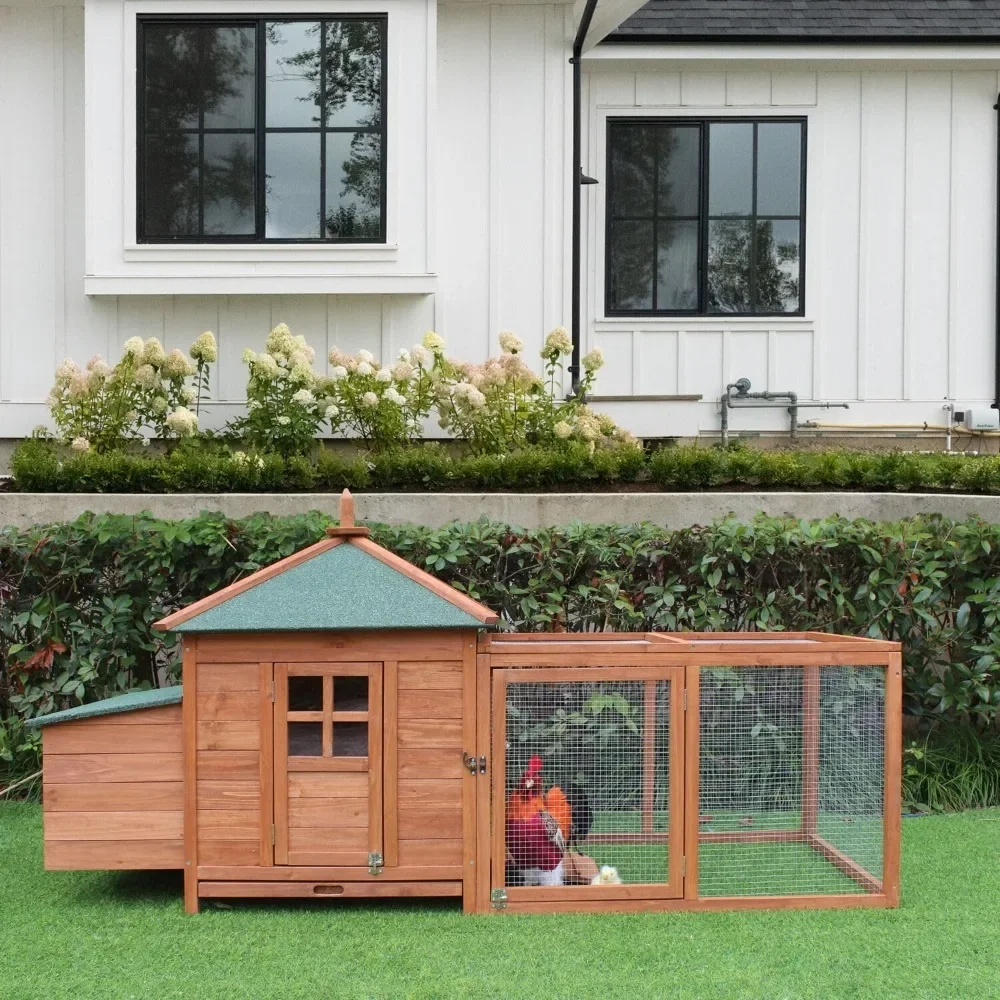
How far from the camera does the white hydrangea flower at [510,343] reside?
902 centimetres

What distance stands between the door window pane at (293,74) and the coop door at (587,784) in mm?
6381

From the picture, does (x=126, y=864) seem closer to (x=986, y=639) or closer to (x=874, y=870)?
(x=874, y=870)

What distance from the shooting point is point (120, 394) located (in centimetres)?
886

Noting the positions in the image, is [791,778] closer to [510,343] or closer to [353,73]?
[510,343]

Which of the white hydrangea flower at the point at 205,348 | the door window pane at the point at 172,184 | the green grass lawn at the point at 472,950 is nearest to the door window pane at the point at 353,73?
the door window pane at the point at 172,184

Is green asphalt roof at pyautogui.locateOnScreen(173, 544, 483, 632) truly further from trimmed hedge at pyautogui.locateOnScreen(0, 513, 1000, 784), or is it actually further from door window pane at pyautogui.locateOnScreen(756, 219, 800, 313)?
door window pane at pyautogui.locateOnScreen(756, 219, 800, 313)

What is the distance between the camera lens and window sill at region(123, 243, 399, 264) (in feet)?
31.0

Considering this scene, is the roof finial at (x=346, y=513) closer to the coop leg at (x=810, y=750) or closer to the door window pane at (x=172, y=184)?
the coop leg at (x=810, y=750)

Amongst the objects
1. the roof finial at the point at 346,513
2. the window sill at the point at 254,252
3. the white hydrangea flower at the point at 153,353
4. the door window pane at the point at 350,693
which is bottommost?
the door window pane at the point at 350,693

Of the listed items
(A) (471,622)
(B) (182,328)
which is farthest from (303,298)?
(A) (471,622)

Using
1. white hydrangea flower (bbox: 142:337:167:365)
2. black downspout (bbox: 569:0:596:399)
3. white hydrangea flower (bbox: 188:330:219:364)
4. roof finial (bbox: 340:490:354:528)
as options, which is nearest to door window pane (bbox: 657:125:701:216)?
black downspout (bbox: 569:0:596:399)

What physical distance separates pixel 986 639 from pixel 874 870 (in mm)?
2000

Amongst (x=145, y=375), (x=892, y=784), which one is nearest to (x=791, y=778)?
(x=892, y=784)

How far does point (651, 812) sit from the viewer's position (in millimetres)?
4922
